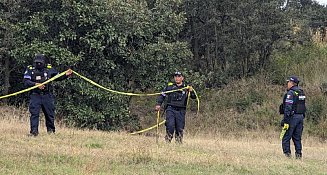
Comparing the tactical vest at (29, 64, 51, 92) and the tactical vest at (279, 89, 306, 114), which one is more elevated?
the tactical vest at (29, 64, 51, 92)

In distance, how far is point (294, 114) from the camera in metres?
11.1

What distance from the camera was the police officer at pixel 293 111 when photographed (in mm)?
10978

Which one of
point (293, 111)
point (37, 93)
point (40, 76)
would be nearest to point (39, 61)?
point (40, 76)

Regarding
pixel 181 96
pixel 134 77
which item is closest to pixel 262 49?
pixel 134 77

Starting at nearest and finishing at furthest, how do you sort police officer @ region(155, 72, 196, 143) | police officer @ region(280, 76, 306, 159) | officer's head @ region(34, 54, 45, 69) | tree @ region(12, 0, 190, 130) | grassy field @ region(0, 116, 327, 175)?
grassy field @ region(0, 116, 327, 175) → officer's head @ region(34, 54, 45, 69) → police officer @ region(280, 76, 306, 159) → police officer @ region(155, 72, 196, 143) → tree @ region(12, 0, 190, 130)

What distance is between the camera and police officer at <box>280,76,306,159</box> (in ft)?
36.0

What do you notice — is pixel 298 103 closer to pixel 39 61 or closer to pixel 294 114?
pixel 294 114

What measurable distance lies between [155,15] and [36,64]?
1066cm

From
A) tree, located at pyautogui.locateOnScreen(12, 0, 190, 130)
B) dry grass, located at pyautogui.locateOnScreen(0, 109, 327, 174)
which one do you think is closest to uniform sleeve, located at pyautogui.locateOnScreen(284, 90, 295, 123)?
dry grass, located at pyautogui.locateOnScreen(0, 109, 327, 174)

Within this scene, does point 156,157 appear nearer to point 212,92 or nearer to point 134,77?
point 134,77

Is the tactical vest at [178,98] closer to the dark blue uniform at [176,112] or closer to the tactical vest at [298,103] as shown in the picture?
the dark blue uniform at [176,112]

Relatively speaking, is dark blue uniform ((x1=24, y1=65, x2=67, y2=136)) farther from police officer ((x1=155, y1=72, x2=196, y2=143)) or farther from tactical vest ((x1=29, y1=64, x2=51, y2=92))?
police officer ((x1=155, y1=72, x2=196, y2=143))

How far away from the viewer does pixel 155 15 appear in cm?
2105

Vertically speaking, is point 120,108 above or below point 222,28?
below
